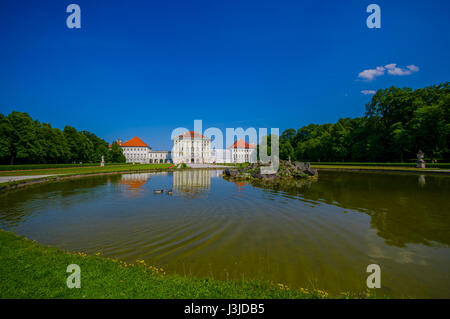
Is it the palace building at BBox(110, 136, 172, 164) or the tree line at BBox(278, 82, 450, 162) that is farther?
the palace building at BBox(110, 136, 172, 164)

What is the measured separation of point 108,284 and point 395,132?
41.7 metres

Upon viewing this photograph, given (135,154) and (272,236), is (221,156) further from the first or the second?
(272,236)

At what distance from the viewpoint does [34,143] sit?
34.6 m

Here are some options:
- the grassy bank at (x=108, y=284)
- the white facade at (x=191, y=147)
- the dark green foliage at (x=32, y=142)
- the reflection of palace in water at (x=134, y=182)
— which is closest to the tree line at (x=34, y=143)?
the dark green foliage at (x=32, y=142)

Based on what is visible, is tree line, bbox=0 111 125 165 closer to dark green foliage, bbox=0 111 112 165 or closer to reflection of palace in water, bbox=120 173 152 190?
dark green foliage, bbox=0 111 112 165

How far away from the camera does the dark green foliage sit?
3138cm

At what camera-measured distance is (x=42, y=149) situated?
36219 mm

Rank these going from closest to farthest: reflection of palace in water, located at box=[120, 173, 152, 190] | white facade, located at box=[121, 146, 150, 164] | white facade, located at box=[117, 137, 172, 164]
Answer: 1. reflection of palace in water, located at box=[120, 173, 152, 190]
2. white facade, located at box=[117, 137, 172, 164]
3. white facade, located at box=[121, 146, 150, 164]

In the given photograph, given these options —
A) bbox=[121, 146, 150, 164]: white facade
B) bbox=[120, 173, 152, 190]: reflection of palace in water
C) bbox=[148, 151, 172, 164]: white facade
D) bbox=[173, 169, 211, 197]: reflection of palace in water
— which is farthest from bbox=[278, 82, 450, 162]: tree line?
bbox=[121, 146, 150, 164]: white facade

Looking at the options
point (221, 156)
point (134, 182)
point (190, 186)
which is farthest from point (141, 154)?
point (190, 186)

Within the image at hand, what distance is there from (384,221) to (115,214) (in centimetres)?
949
